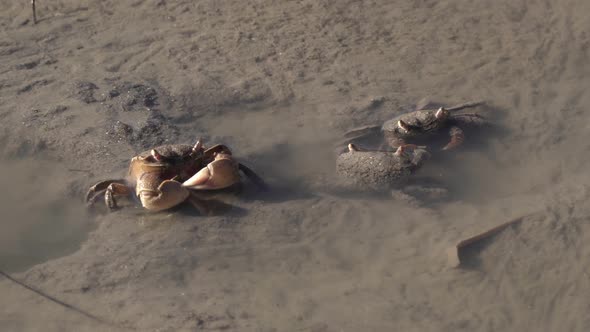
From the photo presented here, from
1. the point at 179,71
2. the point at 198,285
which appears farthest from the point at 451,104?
the point at 198,285

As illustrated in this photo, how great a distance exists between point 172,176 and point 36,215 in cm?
95

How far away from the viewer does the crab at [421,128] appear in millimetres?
5789

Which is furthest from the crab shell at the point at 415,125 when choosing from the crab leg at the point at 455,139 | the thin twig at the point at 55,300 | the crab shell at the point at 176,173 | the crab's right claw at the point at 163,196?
the thin twig at the point at 55,300

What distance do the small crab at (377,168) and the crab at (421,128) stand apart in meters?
0.31

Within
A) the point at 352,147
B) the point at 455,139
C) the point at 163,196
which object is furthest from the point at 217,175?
the point at 455,139

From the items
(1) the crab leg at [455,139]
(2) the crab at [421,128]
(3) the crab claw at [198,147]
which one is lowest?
(1) the crab leg at [455,139]

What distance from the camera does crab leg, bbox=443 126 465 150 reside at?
5801 millimetres

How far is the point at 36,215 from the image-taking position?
526 centimetres

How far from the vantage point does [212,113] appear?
20.1 feet

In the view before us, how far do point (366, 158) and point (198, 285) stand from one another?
1.50m

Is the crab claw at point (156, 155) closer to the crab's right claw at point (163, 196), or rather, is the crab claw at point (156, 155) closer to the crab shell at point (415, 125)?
the crab's right claw at point (163, 196)

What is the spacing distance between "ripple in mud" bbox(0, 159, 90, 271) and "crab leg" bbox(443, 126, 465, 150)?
2.66 meters

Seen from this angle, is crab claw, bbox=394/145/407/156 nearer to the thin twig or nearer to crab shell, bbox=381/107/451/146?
crab shell, bbox=381/107/451/146

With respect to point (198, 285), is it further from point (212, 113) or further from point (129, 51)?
point (129, 51)
